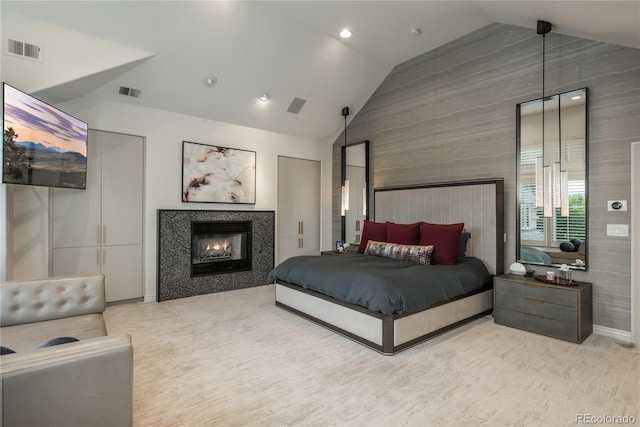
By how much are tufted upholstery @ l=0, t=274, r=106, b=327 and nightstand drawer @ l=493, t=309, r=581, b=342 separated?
3.97 m

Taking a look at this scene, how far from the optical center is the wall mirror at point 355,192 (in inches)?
228

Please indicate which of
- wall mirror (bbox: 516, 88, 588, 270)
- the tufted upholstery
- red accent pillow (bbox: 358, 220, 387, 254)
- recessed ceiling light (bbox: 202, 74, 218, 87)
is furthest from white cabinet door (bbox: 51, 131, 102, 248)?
wall mirror (bbox: 516, 88, 588, 270)

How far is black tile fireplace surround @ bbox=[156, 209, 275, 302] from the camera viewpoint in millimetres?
4668

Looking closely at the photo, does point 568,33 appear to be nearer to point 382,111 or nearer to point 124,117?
point 382,111

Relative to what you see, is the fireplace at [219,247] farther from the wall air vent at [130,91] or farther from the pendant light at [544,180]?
the pendant light at [544,180]

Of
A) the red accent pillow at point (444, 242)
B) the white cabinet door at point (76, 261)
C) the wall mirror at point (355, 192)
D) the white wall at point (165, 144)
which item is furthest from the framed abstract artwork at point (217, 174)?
the red accent pillow at point (444, 242)

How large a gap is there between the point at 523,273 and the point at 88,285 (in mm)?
4392

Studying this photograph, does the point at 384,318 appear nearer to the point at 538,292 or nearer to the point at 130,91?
the point at 538,292

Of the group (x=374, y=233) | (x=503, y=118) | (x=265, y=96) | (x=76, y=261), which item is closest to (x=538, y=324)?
(x=374, y=233)

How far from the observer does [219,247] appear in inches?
210

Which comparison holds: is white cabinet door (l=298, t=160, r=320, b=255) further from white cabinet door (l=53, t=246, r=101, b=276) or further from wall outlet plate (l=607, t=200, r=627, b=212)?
wall outlet plate (l=607, t=200, r=627, b=212)

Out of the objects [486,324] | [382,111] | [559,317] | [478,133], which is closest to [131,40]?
[382,111]

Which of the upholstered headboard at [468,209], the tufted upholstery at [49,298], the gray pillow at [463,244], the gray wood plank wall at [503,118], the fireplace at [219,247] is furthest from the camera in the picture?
the fireplace at [219,247]

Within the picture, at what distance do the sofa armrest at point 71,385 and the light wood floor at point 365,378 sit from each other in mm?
679
